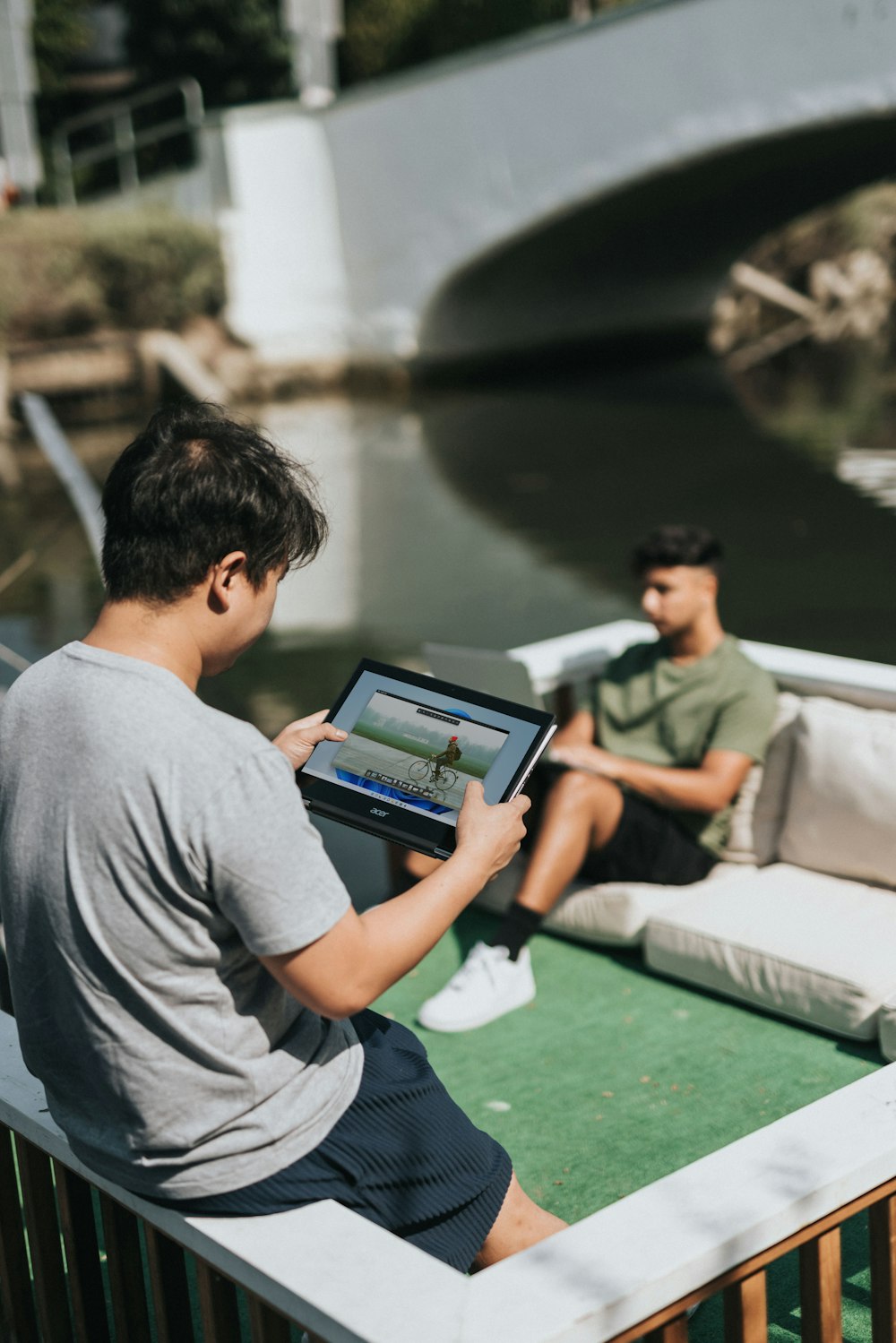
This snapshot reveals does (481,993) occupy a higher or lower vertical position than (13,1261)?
lower

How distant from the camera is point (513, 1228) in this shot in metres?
1.95

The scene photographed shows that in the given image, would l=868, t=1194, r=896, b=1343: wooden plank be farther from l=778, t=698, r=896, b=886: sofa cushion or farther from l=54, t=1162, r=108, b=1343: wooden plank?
l=778, t=698, r=896, b=886: sofa cushion

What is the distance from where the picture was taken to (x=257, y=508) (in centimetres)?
157

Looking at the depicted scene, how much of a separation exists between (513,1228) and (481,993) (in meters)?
1.80

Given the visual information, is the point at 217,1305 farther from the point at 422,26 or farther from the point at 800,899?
the point at 422,26

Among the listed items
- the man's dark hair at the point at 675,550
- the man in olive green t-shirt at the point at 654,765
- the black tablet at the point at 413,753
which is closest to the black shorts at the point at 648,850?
the man in olive green t-shirt at the point at 654,765

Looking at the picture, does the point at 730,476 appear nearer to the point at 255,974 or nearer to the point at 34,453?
the point at 34,453

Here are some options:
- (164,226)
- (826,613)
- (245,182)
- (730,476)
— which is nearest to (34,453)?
(164,226)

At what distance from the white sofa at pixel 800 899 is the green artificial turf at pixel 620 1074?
84mm

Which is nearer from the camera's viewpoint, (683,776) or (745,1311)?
(745,1311)

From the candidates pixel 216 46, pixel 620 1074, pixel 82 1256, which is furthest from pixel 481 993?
pixel 216 46

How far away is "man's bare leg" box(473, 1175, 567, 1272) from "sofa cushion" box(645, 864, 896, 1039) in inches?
64.6

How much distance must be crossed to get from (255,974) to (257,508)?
517 millimetres

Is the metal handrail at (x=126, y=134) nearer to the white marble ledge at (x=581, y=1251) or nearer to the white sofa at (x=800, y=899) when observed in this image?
the white sofa at (x=800, y=899)
